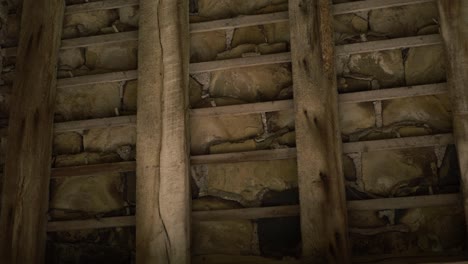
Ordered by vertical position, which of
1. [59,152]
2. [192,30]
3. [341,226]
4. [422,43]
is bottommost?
[341,226]

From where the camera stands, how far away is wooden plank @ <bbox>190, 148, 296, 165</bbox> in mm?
2536

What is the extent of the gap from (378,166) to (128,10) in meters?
1.58

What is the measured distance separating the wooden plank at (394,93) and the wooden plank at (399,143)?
204 millimetres

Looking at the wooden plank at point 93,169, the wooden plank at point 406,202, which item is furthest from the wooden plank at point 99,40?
the wooden plank at point 406,202

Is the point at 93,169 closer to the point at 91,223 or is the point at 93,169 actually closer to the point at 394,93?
the point at 91,223

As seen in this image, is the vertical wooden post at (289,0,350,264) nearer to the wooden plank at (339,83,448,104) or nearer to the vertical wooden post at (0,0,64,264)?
the wooden plank at (339,83,448,104)

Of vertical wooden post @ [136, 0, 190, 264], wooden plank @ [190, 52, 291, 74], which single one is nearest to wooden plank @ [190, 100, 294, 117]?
vertical wooden post @ [136, 0, 190, 264]

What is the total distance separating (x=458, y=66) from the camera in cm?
240

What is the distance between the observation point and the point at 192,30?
9.13 feet

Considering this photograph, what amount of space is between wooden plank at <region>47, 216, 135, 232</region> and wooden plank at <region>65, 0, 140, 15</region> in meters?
1.17

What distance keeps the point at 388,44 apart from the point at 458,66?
0.34 metres

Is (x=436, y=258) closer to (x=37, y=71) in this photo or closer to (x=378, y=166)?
(x=378, y=166)

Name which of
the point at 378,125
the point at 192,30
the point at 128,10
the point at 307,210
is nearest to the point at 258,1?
the point at 192,30

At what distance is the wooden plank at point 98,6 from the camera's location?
290 cm
